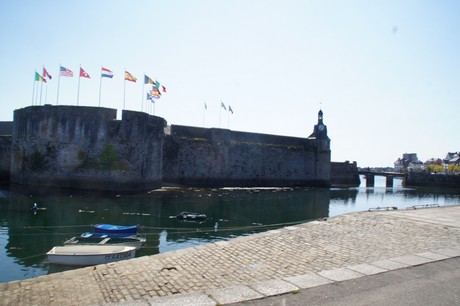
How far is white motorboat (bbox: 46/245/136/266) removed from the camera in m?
9.50

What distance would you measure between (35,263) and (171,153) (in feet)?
93.5

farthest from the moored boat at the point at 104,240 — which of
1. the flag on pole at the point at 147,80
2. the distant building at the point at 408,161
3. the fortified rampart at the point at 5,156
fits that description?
the distant building at the point at 408,161

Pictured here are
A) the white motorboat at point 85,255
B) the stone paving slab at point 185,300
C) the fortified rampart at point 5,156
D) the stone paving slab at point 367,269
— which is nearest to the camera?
the stone paving slab at point 185,300

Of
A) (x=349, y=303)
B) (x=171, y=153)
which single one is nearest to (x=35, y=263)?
(x=349, y=303)

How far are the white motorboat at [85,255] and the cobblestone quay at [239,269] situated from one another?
3.18 m

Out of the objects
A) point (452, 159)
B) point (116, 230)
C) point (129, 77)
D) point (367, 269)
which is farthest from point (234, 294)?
point (452, 159)

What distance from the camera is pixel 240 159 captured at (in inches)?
1711

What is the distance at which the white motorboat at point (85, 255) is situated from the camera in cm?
950

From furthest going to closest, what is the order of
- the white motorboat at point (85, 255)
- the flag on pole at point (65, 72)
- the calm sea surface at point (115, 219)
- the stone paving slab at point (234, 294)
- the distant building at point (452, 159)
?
the distant building at point (452, 159)
the flag on pole at point (65, 72)
the calm sea surface at point (115, 219)
the white motorboat at point (85, 255)
the stone paving slab at point (234, 294)

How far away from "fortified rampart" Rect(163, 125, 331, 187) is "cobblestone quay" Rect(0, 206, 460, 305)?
30.4 meters

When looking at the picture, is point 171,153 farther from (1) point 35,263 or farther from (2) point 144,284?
(2) point 144,284

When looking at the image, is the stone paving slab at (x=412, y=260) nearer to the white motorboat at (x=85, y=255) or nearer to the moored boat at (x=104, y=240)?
the white motorboat at (x=85, y=255)

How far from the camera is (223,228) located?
16.1 m

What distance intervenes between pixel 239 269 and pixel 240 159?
37254 mm
